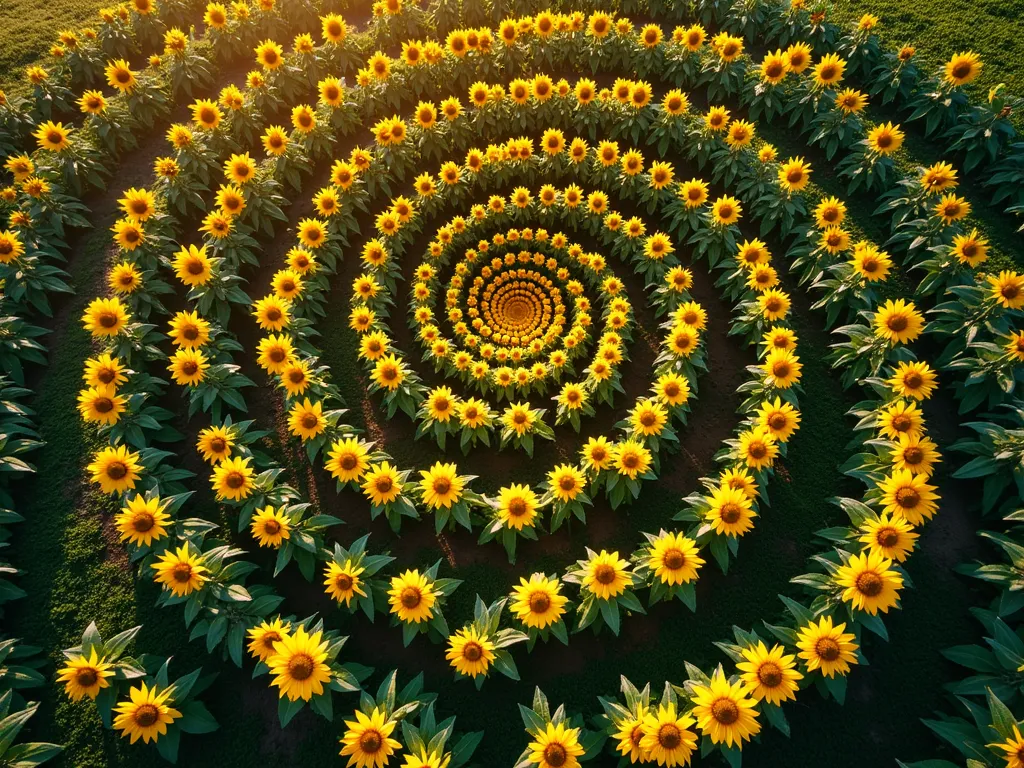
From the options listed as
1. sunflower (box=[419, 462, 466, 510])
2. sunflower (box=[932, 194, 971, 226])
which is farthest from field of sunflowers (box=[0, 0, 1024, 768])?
sunflower (box=[932, 194, 971, 226])

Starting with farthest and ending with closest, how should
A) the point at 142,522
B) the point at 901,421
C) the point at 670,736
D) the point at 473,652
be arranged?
the point at 901,421
the point at 142,522
the point at 473,652
the point at 670,736

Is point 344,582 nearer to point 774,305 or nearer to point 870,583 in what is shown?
point 870,583

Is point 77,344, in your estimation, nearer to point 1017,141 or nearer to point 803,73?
point 803,73

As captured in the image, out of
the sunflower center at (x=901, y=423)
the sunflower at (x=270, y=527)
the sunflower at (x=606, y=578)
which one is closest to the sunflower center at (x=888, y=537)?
the sunflower center at (x=901, y=423)

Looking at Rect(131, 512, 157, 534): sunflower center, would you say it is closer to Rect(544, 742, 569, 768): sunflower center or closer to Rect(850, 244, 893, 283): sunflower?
Rect(544, 742, 569, 768): sunflower center

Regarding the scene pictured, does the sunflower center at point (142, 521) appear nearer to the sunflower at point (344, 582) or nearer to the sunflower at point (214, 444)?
the sunflower at point (214, 444)

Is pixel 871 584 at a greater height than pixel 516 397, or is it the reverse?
pixel 871 584

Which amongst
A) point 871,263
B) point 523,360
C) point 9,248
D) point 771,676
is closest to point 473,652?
point 771,676

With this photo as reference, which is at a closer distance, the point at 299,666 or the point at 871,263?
the point at 299,666
